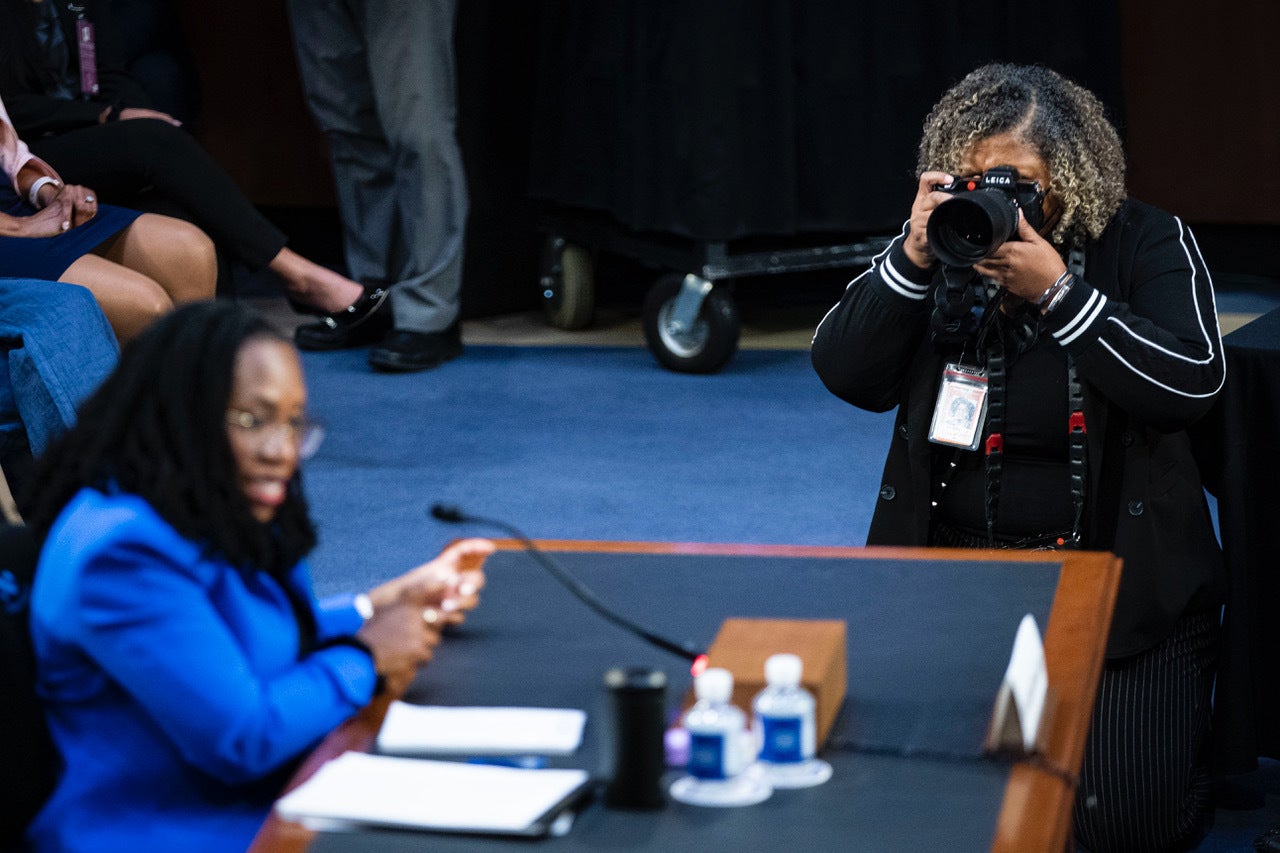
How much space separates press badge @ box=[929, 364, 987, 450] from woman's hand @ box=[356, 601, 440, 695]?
34.3 inches

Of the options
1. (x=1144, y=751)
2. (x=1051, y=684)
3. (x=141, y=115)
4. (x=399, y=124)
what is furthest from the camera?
(x=399, y=124)

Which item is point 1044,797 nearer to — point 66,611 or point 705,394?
point 66,611

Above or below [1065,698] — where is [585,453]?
below

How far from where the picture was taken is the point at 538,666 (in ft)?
5.16

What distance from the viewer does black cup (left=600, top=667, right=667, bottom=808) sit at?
127 centimetres

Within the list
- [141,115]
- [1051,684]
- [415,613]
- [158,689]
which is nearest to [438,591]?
[415,613]

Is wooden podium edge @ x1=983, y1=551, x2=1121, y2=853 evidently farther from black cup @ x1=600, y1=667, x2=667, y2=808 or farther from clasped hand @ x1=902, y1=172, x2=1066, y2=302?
clasped hand @ x1=902, y1=172, x2=1066, y2=302

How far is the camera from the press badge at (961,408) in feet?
7.23

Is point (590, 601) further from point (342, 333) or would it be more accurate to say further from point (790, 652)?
point (342, 333)

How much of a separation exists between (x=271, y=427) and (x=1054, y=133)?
3.95 ft

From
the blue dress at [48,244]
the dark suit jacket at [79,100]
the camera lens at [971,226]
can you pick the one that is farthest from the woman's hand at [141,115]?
the camera lens at [971,226]

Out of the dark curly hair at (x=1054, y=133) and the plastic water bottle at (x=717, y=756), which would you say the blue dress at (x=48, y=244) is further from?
the plastic water bottle at (x=717, y=756)

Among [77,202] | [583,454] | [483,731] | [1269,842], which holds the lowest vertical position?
[583,454]

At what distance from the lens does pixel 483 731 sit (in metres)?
1.41
